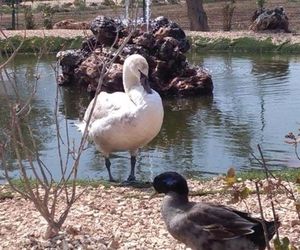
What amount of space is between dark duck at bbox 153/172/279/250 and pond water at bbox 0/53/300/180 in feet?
8.63

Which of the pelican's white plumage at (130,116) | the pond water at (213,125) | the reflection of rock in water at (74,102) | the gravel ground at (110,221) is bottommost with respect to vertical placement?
the reflection of rock in water at (74,102)

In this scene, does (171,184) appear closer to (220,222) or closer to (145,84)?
(220,222)

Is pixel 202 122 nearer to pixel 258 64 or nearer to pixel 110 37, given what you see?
pixel 110 37

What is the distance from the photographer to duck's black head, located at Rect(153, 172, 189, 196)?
4.57m

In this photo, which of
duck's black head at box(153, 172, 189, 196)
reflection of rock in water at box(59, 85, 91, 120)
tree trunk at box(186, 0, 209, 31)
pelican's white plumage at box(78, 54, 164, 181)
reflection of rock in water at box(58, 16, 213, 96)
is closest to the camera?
duck's black head at box(153, 172, 189, 196)

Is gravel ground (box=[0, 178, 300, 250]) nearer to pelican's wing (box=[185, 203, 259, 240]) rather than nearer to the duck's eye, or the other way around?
pelican's wing (box=[185, 203, 259, 240])

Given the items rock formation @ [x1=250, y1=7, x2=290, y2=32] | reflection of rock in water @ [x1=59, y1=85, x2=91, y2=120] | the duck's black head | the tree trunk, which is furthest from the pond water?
the tree trunk

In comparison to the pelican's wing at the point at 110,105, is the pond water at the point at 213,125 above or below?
below

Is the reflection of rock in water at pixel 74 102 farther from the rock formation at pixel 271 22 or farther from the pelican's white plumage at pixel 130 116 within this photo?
the rock formation at pixel 271 22

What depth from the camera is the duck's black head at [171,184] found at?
15.0 ft

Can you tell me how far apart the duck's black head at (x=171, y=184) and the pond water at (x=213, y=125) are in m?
2.40

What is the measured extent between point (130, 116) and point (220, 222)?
323 centimetres

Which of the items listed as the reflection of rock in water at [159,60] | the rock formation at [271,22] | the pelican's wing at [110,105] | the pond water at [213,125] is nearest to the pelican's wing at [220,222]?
the pond water at [213,125]

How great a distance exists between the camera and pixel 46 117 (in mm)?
12328
